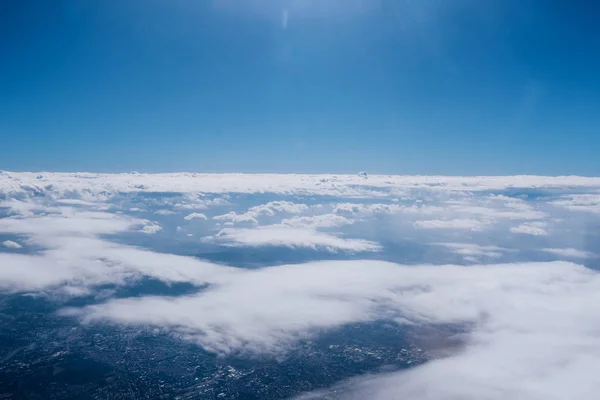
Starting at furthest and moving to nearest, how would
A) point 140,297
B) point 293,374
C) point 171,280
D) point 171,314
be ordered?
point 171,280
point 140,297
point 171,314
point 293,374

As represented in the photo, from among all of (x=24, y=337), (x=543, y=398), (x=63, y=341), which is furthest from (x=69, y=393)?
(x=543, y=398)

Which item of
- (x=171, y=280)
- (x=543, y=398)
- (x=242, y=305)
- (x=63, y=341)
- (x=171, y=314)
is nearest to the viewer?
(x=543, y=398)

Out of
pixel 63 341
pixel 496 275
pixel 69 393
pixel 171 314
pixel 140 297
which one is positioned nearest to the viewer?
pixel 69 393

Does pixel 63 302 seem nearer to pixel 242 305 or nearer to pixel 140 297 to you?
pixel 140 297

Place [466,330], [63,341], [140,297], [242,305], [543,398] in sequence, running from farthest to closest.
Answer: [140,297], [242,305], [466,330], [63,341], [543,398]

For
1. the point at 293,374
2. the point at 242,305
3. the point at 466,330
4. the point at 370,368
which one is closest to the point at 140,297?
the point at 242,305

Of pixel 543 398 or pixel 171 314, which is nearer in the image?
pixel 543 398

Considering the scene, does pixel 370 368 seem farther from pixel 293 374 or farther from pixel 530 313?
pixel 530 313

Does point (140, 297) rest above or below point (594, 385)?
below

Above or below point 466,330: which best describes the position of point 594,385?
above
